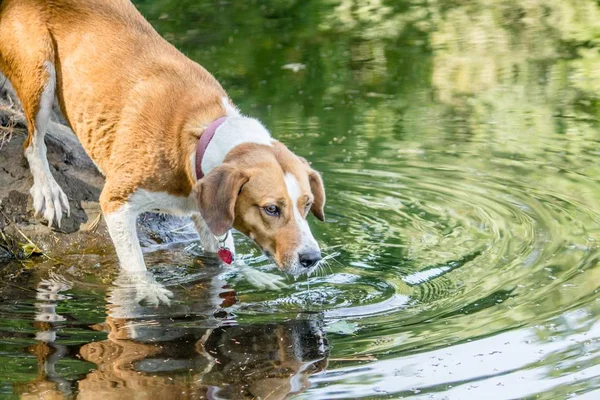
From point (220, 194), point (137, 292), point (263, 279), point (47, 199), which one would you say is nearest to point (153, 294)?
point (137, 292)

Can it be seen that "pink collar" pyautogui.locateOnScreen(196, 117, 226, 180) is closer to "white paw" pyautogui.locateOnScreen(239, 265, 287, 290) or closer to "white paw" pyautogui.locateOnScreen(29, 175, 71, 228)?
"white paw" pyautogui.locateOnScreen(239, 265, 287, 290)

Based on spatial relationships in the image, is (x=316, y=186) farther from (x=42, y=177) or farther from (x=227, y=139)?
(x=42, y=177)

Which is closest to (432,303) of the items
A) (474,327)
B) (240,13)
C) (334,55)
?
(474,327)

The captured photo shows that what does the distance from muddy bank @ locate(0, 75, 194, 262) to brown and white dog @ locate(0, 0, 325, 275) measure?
17 cm

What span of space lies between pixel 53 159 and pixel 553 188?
3.48 m

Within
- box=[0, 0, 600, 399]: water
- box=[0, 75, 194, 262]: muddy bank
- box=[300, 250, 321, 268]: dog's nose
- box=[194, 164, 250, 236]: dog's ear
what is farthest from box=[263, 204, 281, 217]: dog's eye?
box=[0, 75, 194, 262]: muddy bank

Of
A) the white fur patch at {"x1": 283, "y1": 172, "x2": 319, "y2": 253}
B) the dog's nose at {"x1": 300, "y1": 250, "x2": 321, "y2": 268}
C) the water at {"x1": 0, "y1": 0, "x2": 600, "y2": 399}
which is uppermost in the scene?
the white fur patch at {"x1": 283, "y1": 172, "x2": 319, "y2": 253}

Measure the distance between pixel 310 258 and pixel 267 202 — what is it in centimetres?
37

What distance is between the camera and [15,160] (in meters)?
7.39

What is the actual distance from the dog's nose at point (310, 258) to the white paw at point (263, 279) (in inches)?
→ 29.2

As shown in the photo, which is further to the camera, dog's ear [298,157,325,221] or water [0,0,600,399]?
dog's ear [298,157,325,221]

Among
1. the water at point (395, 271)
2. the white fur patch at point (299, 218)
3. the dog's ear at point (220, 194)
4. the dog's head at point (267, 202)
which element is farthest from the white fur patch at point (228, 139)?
the water at point (395, 271)

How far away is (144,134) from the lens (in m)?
6.41

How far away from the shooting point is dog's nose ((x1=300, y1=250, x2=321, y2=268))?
5566mm
